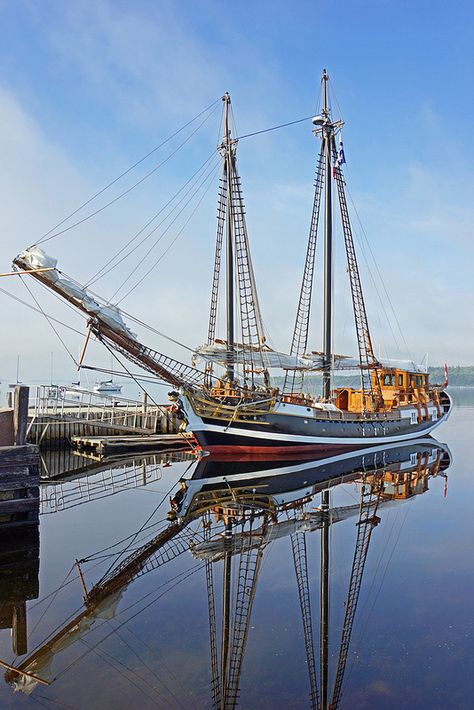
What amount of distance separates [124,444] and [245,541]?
16.9 m

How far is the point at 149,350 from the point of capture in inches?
896

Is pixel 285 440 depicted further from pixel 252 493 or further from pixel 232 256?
pixel 232 256

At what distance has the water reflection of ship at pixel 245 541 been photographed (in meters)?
6.31

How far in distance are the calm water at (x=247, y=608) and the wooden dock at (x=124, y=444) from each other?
11711 mm

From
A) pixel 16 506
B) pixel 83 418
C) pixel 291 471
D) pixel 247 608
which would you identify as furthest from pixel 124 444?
pixel 247 608

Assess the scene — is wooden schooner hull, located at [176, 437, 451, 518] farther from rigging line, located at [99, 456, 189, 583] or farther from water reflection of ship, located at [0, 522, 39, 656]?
water reflection of ship, located at [0, 522, 39, 656]

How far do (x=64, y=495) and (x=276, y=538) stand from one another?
24.8 feet

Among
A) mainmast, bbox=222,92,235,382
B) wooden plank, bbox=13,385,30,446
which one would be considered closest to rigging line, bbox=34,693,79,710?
wooden plank, bbox=13,385,30,446

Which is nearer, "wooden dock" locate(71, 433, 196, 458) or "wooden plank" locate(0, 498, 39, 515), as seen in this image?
"wooden plank" locate(0, 498, 39, 515)

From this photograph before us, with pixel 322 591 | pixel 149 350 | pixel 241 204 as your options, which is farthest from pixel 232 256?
pixel 322 591

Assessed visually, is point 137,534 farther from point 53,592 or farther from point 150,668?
point 150,668

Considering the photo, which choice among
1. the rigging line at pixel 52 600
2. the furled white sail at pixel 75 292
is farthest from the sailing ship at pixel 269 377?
the rigging line at pixel 52 600

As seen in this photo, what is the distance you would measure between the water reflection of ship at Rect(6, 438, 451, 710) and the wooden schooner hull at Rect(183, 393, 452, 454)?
2.26 m

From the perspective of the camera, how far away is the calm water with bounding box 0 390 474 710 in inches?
226
